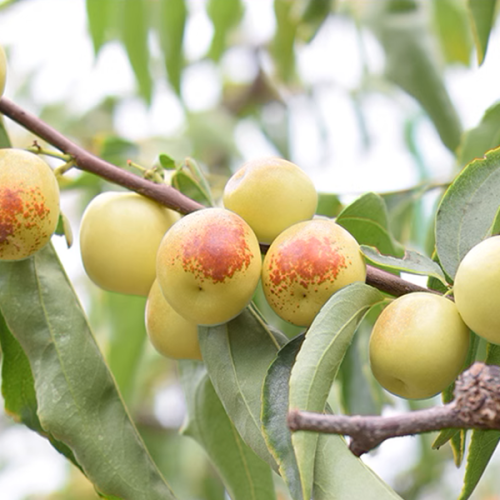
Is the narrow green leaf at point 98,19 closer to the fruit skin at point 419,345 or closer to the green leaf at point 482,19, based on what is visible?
the green leaf at point 482,19

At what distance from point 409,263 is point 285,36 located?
1.00 m

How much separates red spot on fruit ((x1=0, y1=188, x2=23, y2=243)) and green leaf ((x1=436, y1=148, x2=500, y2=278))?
0.34 m

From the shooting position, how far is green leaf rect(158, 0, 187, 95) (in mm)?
1266

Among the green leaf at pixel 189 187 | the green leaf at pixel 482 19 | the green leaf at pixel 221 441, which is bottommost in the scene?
the green leaf at pixel 221 441

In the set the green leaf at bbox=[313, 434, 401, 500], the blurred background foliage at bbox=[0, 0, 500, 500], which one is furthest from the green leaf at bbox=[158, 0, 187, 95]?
the green leaf at bbox=[313, 434, 401, 500]

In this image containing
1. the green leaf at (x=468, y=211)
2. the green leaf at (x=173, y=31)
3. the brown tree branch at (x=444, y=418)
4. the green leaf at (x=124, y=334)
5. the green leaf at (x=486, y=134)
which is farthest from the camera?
the green leaf at (x=173, y=31)

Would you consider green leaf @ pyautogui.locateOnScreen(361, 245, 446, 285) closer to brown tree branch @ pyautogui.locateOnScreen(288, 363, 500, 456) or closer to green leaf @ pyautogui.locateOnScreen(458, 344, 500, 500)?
green leaf @ pyautogui.locateOnScreen(458, 344, 500, 500)

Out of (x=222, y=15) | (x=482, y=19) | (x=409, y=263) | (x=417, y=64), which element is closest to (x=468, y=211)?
(x=409, y=263)

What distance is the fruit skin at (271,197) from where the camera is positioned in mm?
591

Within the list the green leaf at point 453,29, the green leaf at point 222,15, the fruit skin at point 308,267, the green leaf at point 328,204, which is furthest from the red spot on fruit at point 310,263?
the green leaf at point 453,29

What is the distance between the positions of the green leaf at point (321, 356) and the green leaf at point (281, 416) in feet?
0.09

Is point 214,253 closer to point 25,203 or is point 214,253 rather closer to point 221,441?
point 25,203

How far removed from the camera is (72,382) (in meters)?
0.65

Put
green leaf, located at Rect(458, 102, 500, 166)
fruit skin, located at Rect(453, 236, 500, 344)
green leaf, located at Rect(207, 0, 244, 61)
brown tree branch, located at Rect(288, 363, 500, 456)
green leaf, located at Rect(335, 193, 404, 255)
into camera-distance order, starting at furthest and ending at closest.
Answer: green leaf, located at Rect(207, 0, 244, 61)
green leaf, located at Rect(458, 102, 500, 166)
green leaf, located at Rect(335, 193, 404, 255)
fruit skin, located at Rect(453, 236, 500, 344)
brown tree branch, located at Rect(288, 363, 500, 456)
